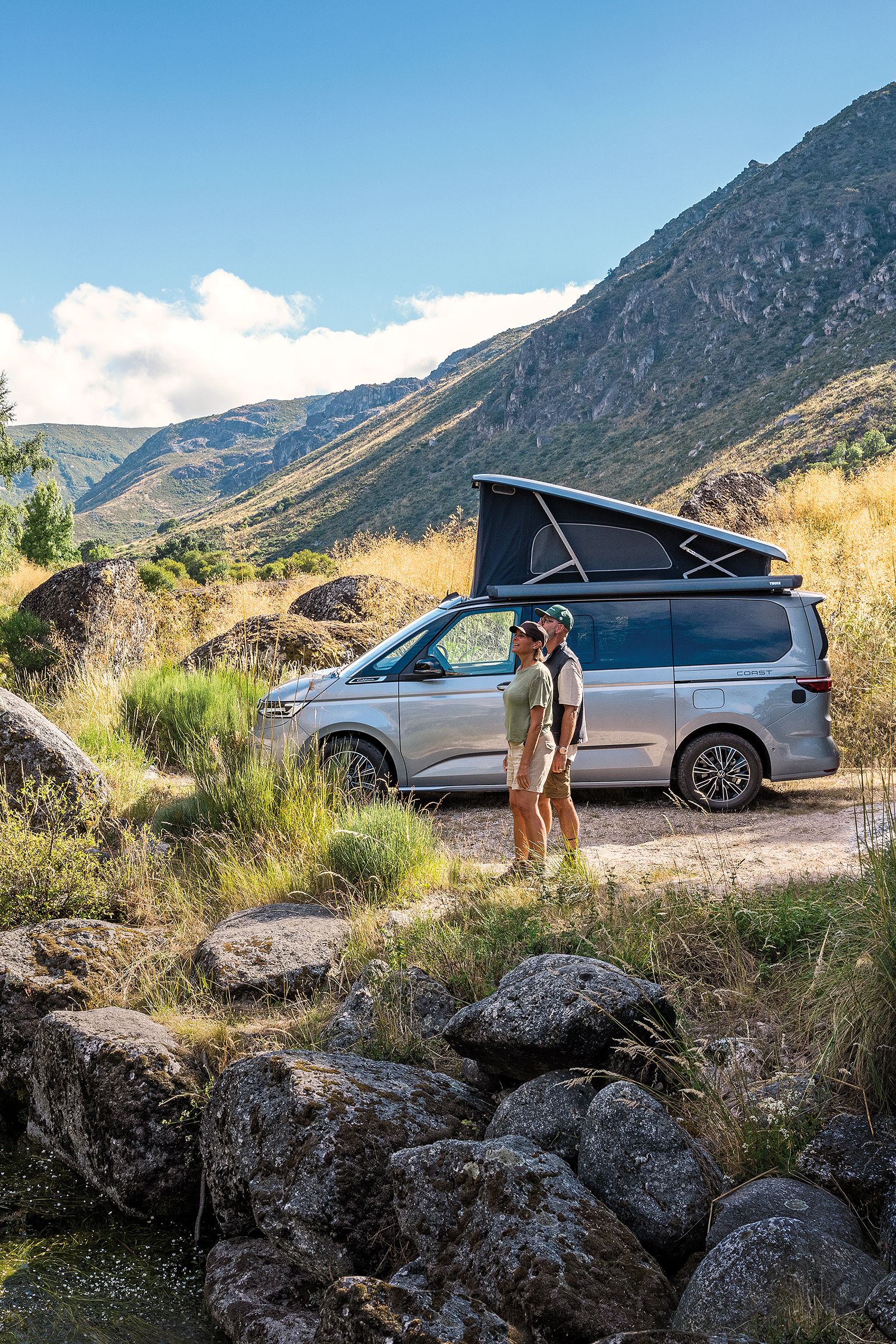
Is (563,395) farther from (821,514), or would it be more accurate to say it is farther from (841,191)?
(821,514)

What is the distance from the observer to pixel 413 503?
3531 inches

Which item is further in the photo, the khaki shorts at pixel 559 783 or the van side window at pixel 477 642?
the van side window at pixel 477 642

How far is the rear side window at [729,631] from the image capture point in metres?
8.56

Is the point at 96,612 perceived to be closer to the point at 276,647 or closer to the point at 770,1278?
the point at 276,647

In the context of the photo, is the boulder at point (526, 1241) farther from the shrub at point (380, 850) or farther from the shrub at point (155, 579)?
the shrub at point (155, 579)

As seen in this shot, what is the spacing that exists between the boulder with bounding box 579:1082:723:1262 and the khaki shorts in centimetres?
313

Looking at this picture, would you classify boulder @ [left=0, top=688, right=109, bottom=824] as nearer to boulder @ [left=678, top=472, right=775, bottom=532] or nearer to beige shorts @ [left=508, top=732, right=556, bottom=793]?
beige shorts @ [left=508, top=732, right=556, bottom=793]

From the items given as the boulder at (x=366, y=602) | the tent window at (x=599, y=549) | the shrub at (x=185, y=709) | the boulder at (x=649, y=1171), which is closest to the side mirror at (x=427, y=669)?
the tent window at (x=599, y=549)

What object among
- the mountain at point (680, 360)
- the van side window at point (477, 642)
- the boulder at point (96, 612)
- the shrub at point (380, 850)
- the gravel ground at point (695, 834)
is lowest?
the gravel ground at point (695, 834)

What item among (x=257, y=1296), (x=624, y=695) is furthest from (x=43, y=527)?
(x=257, y=1296)

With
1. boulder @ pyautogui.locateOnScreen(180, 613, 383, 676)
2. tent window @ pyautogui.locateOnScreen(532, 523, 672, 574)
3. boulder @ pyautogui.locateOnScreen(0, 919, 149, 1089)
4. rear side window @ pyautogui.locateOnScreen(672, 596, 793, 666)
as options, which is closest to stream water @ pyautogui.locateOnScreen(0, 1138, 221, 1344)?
boulder @ pyautogui.locateOnScreen(0, 919, 149, 1089)

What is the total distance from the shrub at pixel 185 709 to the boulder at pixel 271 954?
3892 millimetres

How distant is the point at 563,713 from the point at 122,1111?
369 centimetres

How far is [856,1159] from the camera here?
11.1 feet
